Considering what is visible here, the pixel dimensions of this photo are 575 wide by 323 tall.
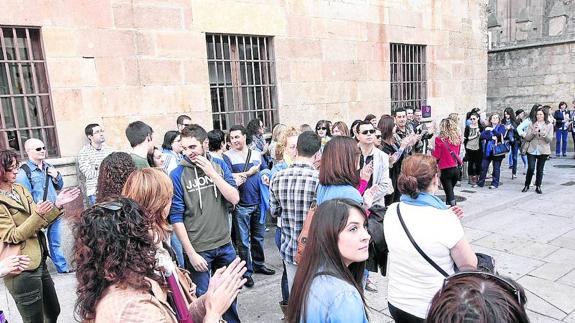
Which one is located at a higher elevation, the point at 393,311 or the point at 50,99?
the point at 50,99

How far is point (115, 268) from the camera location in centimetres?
148

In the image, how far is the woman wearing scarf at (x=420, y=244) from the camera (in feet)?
7.16

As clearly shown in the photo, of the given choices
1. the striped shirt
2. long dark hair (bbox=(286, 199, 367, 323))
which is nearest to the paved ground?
the striped shirt

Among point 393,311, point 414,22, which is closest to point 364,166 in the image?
point 393,311

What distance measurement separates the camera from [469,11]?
38.3 ft

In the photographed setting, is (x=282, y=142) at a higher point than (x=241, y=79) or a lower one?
lower

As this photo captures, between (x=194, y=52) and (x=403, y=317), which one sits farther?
(x=194, y=52)

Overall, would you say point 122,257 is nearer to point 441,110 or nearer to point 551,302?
point 551,302

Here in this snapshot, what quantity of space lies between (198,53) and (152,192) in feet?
16.1

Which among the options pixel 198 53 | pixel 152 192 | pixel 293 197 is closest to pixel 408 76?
pixel 198 53

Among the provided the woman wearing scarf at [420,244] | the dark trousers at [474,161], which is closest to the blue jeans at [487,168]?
the dark trousers at [474,161]

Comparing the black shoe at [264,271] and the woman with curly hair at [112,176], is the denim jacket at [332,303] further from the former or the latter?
the black shoe at [264,271]

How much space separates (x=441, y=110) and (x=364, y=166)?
8.15m

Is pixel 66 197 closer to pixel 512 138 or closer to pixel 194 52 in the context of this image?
pixel 194 52
